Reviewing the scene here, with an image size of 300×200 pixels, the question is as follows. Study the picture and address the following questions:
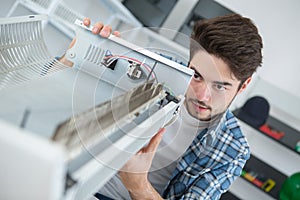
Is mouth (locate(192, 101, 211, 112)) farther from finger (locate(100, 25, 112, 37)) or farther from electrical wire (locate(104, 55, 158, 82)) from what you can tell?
finger (locate(100, 25, 112, 37))

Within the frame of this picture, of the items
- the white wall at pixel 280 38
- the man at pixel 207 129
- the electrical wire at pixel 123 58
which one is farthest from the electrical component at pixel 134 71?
the white wall at pixel 280 38

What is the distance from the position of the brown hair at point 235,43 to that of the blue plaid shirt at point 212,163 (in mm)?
228

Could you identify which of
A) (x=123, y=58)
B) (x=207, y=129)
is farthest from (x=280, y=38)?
(x=123, y=58)

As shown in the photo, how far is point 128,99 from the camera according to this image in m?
0.55

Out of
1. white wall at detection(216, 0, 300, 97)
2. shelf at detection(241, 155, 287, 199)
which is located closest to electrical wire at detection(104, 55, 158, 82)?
shelf at detection(241, 155, 287, 199)

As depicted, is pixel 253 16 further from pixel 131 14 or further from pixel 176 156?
pixel 176 156

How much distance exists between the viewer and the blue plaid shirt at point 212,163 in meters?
1.09

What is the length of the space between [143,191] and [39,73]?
414 mm

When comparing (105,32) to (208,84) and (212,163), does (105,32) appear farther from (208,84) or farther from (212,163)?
(212,163)

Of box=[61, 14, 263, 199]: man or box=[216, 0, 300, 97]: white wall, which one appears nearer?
box=[61, 14, 263, 199]: man

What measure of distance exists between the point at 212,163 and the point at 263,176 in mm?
1563

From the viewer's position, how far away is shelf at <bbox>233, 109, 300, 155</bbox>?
90.0 inches

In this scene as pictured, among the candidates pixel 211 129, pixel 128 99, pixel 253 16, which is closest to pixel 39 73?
pixel 128 99

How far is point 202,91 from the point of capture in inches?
39.6
